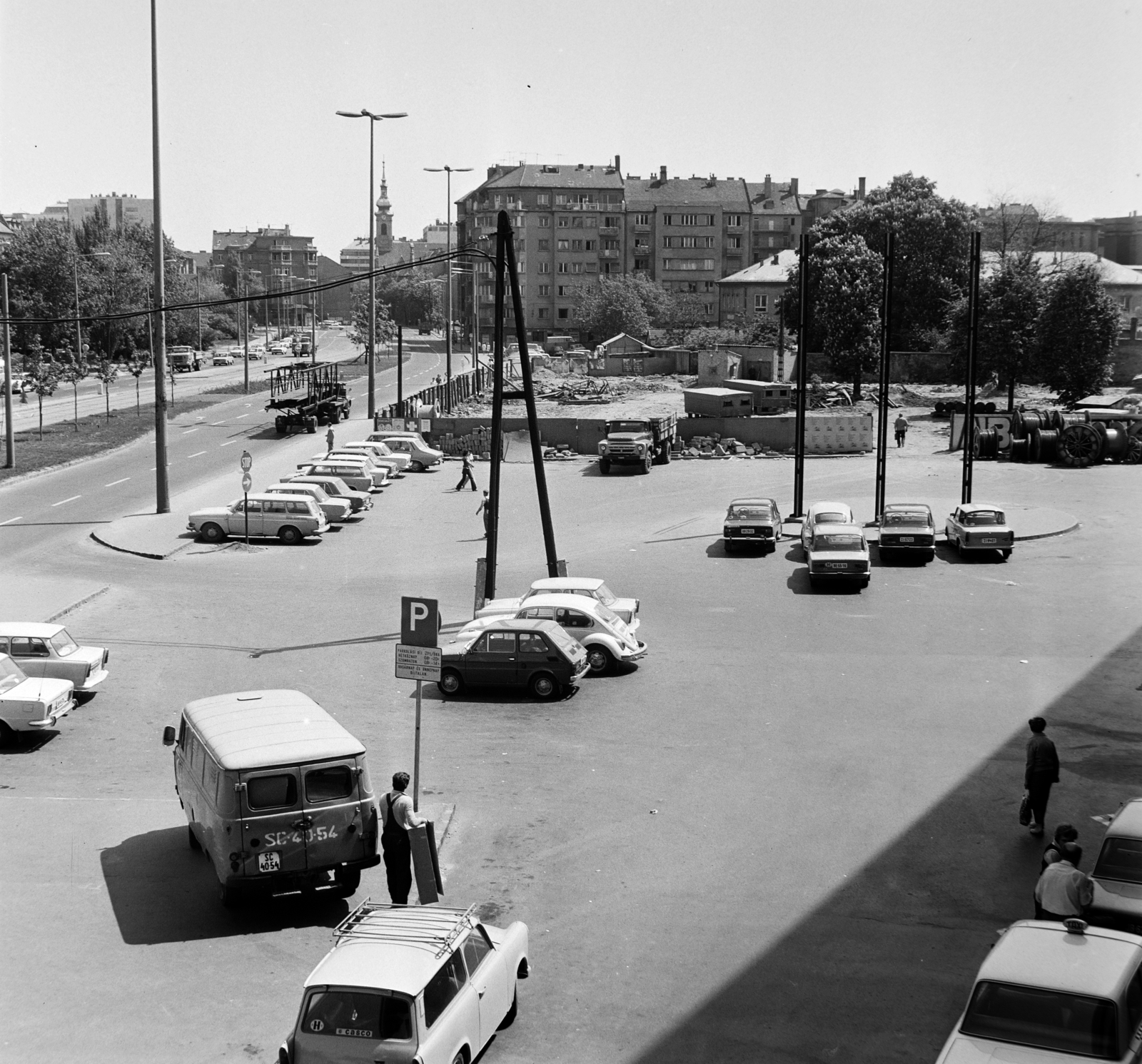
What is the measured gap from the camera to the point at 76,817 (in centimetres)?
1545

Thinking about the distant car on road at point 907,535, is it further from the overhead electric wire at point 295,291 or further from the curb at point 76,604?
the curb at point 76,604

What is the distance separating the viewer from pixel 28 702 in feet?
59.5

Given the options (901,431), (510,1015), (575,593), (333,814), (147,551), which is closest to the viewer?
(510,1015)

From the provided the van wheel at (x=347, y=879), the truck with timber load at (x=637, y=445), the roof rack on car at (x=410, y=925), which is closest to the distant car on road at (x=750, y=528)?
the truck with timber load at (x=637, y=445)

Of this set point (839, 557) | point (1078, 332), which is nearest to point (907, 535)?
point (839, 557)

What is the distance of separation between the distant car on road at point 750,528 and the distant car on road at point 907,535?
267cm

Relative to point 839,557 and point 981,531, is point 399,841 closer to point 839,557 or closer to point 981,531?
point 839,557

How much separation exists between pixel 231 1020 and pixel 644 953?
3.44 meters

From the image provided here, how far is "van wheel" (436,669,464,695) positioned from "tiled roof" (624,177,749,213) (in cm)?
12500

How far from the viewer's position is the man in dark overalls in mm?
12594

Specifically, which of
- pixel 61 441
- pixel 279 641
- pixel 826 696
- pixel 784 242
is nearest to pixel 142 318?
pixel 61 441

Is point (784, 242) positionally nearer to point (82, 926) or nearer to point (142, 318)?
point (142, 318)

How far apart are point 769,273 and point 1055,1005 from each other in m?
113

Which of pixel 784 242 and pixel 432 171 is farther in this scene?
pixel 784 242
